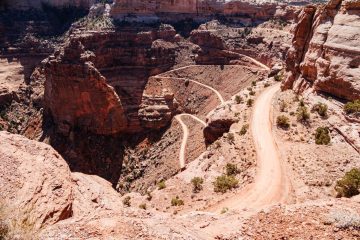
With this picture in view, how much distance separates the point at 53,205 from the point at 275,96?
36767 mm

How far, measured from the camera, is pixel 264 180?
30.5 m

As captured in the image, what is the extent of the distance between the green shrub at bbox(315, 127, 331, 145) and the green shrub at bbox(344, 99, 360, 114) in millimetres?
2628

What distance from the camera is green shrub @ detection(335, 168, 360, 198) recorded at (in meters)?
24.0

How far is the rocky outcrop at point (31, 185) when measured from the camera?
15.8m

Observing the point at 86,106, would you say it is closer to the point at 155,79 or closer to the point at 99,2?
the point at 155,79

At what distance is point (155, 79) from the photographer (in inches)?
3300

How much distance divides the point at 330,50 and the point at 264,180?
15.8m

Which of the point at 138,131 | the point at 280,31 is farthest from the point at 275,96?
the point at 280,31

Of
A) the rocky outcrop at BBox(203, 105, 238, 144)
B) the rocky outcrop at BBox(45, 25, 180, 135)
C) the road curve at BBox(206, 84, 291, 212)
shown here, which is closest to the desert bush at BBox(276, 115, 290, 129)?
the road curve at BBox(206, 84, 291, 212)

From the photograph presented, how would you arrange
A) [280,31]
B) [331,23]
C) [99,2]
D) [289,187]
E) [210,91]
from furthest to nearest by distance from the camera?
[99,2] → [280,31] → [210,91] → [331,23] → [289,187]

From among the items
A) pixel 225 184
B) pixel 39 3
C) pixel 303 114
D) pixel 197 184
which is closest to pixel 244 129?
pixel 303 114

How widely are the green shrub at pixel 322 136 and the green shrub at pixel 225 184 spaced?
8.74 m

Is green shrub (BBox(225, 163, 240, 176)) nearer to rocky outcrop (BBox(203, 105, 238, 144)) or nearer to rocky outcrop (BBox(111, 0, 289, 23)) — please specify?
rocky outcrop (BBox(203, 105, 238, 144))

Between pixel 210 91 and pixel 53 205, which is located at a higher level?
pixel 53 205
